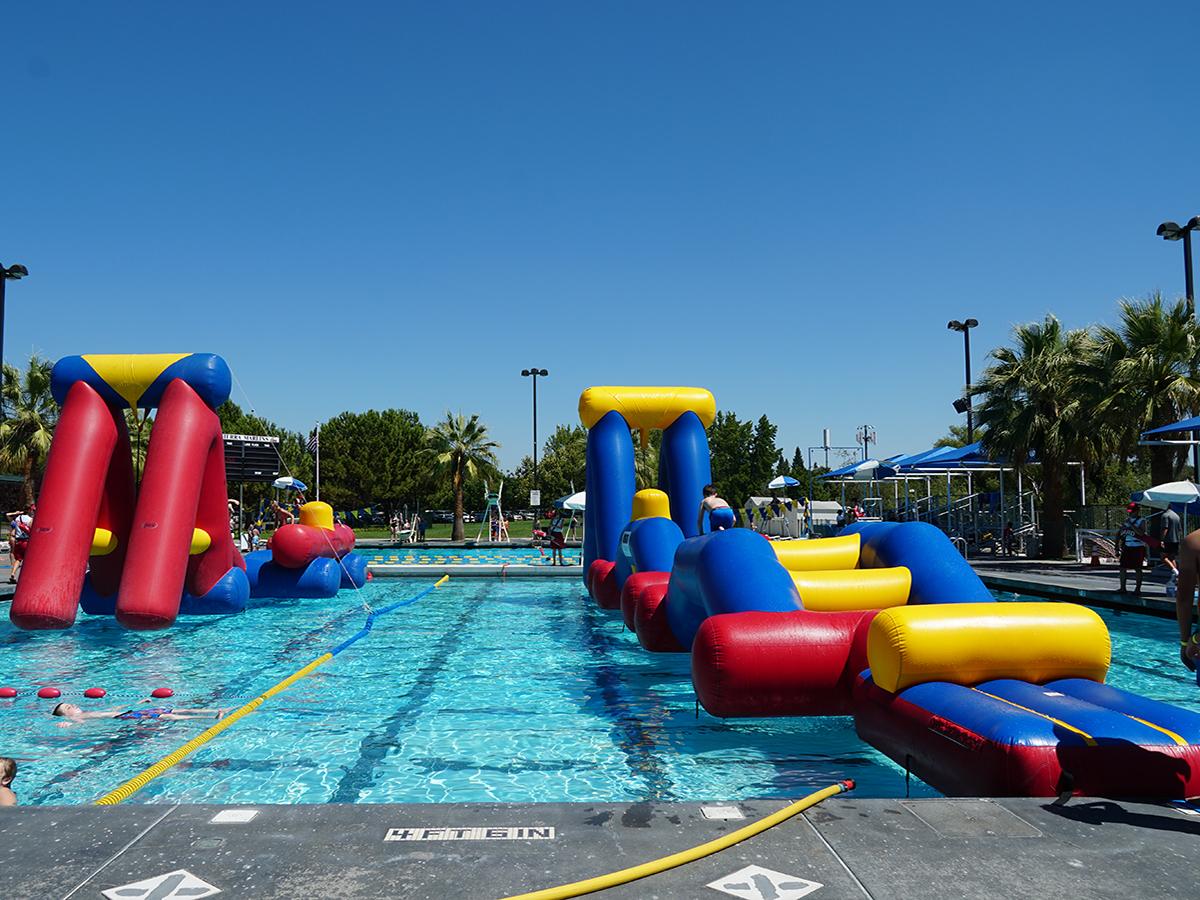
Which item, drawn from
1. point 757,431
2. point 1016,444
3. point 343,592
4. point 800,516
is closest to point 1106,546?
point 1016,444

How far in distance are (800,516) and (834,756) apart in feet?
92.0

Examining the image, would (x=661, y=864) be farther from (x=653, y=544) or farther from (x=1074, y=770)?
(x=653, y=544)

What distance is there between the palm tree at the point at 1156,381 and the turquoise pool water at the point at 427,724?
24.5 ft

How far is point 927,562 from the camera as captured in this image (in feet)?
24.0

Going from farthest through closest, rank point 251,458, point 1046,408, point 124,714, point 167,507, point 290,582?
point 251,458 → point 1046,408 → point 290,582 → point 167,507 → point 124,714

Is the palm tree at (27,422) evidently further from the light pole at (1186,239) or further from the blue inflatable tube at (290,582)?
the light pole at (1186,239)

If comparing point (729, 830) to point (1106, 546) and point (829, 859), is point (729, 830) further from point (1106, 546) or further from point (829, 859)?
point (1106, 546)

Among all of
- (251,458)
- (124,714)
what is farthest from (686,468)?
(251,458)

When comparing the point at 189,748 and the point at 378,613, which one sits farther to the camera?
the point at 378,613

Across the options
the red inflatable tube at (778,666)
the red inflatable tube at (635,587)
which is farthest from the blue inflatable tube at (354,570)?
the red inflatable tube at (778,666)

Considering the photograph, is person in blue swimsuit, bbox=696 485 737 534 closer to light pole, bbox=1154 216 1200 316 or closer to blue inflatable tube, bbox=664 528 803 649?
blue inflatable tube, bbox=664 528 803 649

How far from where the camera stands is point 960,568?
7.23 m

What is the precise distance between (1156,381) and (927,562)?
1414cm

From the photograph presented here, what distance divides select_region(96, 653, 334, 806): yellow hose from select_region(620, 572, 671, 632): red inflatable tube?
10.8ft
